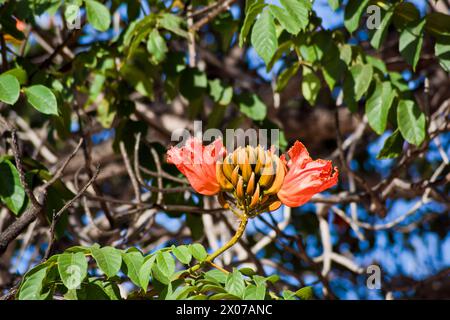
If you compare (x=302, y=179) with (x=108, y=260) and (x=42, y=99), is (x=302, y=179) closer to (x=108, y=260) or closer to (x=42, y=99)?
(x=108, y=260)

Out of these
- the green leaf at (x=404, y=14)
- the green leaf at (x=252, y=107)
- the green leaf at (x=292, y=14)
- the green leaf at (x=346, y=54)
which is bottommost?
the green leaf at (x=252, y=107)

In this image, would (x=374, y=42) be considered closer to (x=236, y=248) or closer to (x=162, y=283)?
(x=162, y=283)

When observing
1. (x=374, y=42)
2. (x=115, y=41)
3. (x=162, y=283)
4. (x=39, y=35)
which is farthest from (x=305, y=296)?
(x=39, y=35)

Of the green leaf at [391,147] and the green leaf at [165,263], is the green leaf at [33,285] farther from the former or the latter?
the green leaf at [391,147]

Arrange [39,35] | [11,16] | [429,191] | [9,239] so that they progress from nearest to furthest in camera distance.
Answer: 1. [9,239]
2. [11,16]
3. [429,191]
4. [39,35]

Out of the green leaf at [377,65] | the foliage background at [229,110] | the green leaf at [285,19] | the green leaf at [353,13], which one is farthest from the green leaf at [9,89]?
the green leaf at [377,65]

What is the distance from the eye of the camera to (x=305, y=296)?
6.05ft

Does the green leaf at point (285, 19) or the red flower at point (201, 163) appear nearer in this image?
the red flower at point (201, 163)

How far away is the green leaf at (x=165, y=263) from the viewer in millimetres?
1771

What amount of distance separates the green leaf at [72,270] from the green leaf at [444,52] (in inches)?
50.3

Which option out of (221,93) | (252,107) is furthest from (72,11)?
(252,107)

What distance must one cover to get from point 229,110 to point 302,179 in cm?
194

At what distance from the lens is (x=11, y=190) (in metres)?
2.35

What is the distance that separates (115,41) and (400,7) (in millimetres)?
1063
